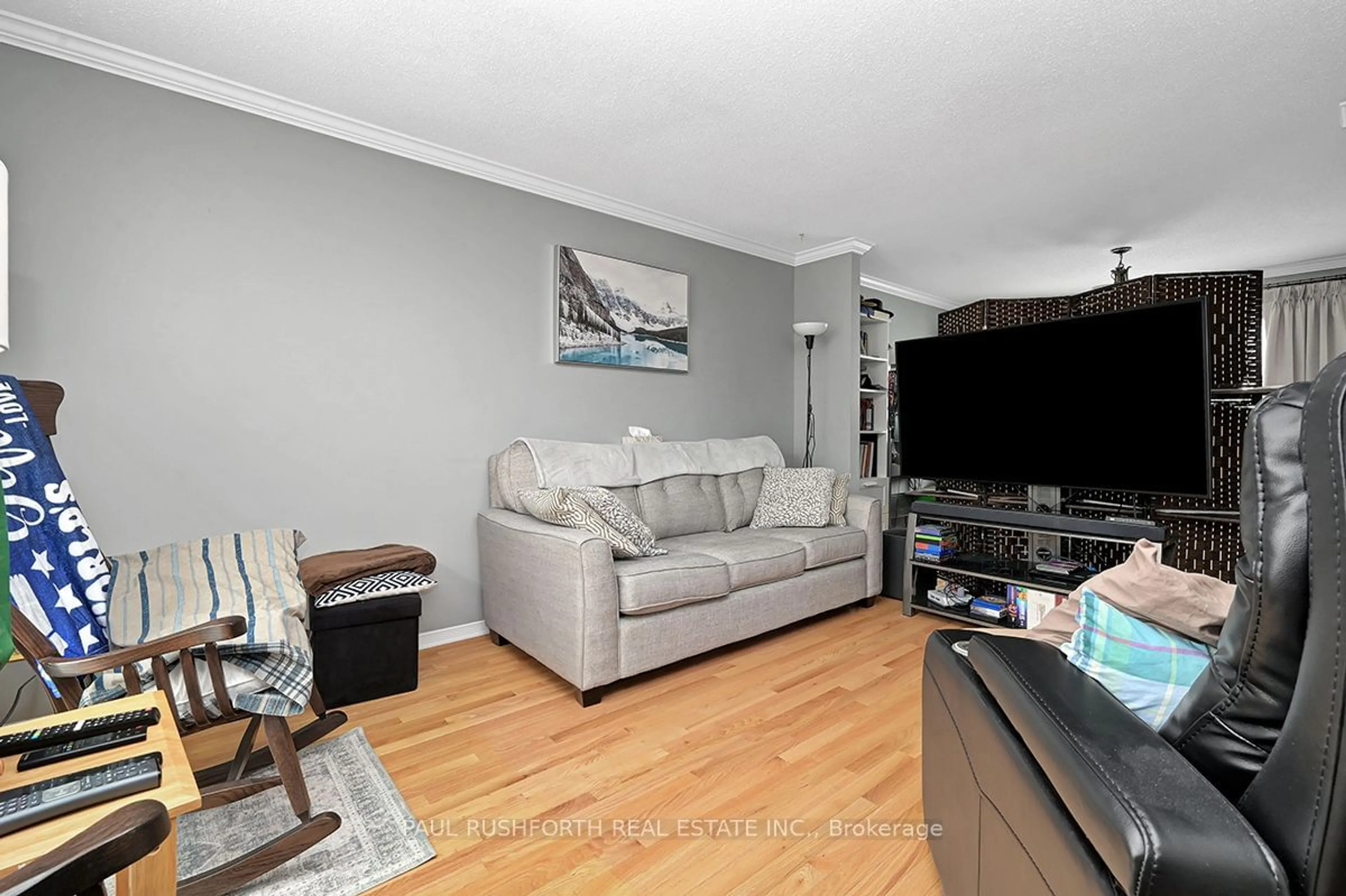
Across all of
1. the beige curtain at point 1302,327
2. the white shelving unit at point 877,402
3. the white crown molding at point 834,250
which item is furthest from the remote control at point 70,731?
the beige curtain at point 1302,327

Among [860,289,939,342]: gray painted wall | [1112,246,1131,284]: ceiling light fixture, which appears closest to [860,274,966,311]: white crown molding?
[860,289,939,342]: gray painted wall

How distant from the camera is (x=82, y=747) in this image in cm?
95

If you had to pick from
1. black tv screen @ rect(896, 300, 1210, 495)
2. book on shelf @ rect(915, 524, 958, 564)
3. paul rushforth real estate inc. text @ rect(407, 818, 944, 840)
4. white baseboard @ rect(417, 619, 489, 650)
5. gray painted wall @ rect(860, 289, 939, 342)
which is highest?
gray painted wall @ rect(860, 289, 939, 342)

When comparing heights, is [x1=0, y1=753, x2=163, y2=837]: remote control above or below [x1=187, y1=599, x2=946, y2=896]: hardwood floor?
above

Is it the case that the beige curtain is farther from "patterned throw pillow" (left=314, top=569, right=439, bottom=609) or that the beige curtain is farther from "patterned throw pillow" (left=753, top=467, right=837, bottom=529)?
"patterned throw pillow" (left=314, top=569, right=439, bottom=609)

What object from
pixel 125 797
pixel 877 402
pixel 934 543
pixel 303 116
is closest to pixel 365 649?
pixel 125 797

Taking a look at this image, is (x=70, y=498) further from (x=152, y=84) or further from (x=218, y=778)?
(x=152, y=84)

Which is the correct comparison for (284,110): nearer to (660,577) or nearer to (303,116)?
(303,116)

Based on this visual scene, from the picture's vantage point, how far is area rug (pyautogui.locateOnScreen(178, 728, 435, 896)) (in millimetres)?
1428

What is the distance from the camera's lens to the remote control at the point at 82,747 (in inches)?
35.8

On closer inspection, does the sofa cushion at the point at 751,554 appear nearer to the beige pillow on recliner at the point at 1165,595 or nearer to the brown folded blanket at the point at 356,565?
the brown folded blanket at the point at 356,565

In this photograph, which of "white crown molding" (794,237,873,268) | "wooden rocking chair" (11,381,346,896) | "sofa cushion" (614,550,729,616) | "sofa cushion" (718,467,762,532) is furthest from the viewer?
"white crown molding" (794,237,873,268)

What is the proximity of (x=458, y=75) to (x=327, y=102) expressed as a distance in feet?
2.11

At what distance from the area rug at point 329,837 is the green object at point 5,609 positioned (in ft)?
3.08
